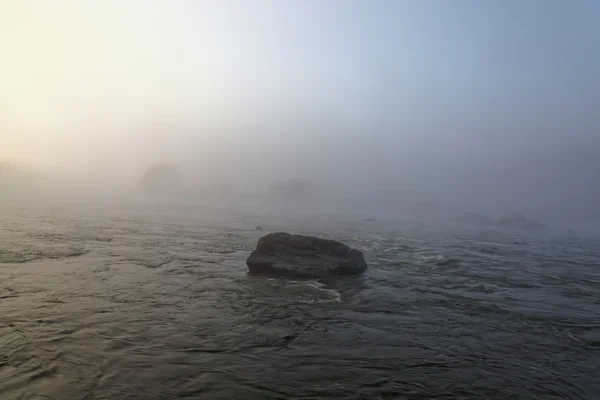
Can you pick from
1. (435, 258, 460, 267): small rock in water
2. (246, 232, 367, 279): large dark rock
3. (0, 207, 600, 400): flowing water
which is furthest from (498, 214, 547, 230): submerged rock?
(246, 232, 367, 279): large dark rock

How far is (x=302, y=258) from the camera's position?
76.5ft

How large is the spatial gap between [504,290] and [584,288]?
258 inches

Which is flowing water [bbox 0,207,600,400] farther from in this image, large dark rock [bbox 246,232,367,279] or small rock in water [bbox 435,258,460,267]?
small rock in water [bbox 435,258,460,267]

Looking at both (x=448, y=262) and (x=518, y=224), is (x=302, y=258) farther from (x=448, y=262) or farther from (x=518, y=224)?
(x=518, y=224)

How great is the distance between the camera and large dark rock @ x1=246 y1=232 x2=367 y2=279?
21.8 meters

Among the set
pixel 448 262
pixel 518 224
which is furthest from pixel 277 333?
pixel 518 224

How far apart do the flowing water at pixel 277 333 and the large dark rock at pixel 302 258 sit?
128cm

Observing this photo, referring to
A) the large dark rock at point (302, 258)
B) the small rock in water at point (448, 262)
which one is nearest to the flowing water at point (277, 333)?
the large dark rock at point (302, 258)

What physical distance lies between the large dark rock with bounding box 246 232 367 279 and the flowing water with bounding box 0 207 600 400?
1283 millimetres

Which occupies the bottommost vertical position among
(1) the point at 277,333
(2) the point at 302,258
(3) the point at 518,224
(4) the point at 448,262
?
(1) the point at 277,333

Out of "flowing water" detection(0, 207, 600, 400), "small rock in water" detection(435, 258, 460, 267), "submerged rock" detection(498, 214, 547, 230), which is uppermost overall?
"submerged rock" detection(498, 214, 547, 230)

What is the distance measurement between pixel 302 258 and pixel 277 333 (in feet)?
37.3

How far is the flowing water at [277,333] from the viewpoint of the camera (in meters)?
8.55

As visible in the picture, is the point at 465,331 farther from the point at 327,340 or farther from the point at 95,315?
the point at 95,315
